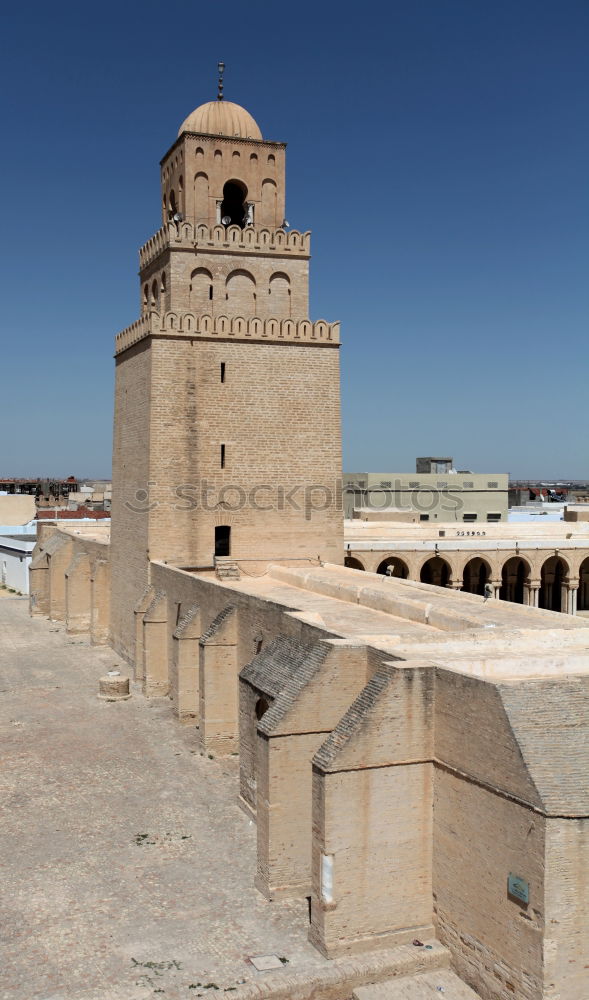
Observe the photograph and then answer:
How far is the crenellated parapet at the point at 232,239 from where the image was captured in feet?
72.1

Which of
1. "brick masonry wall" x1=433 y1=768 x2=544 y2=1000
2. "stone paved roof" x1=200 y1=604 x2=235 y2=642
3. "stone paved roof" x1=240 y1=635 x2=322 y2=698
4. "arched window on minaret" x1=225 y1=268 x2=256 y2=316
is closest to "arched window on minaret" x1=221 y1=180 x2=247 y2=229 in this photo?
"arched window on minaret" x1=225 y1=268 x2=256 y2=316

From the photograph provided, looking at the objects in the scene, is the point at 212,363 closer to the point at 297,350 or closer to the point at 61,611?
the point at 297,350

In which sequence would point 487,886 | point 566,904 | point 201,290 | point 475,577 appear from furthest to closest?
point 475,577, point 201,290, point 487,886, point 566,904

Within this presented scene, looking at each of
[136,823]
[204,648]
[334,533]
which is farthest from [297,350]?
[136,823]

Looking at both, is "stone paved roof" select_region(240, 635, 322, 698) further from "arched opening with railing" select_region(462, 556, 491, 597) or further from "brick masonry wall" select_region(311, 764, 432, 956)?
"arched opening with railing" select_region(462, 556, 491, 597)

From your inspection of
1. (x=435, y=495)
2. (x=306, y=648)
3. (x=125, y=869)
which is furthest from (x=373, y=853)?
(x=435, y=495)

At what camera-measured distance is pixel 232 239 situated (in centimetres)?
2227

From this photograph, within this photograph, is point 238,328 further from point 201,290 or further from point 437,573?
point 437,573

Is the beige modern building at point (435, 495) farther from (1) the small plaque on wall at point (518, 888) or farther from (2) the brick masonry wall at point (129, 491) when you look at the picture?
(1) the small plaque on wall at point (518, 888)

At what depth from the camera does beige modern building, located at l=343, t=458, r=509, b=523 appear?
164ft

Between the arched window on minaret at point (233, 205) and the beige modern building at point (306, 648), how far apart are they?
0.26ft

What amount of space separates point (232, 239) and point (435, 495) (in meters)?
30.9

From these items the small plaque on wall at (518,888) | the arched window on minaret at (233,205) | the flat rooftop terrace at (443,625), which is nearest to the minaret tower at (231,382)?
the arched window on minaret at (233,205)

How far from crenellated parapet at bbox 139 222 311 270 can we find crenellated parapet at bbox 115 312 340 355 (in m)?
1.83
